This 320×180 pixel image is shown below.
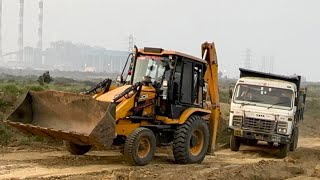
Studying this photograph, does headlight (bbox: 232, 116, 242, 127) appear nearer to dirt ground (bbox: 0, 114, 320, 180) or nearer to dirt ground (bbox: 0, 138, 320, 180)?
dirt ground (bbox: 0, 114, 320, 180)

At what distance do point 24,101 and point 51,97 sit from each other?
704 mm

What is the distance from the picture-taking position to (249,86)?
17.1m

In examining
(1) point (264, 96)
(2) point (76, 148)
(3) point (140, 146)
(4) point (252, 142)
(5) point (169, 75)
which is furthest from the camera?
(4) point (252, 142)

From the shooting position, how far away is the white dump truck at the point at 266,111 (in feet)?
52.3

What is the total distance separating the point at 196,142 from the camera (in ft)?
41.1

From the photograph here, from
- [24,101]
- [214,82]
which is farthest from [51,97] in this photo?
[214,82]

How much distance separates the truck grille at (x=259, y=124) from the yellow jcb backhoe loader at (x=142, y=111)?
2911mm

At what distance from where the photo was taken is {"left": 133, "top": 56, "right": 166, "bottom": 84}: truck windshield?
11906 millimetres

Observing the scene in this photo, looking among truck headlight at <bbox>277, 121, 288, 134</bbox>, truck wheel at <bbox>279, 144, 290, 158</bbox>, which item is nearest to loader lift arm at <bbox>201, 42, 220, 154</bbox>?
truck headlight at <bbox>277, 121, 288, 134</bbox>

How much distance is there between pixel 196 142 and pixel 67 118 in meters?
3.45

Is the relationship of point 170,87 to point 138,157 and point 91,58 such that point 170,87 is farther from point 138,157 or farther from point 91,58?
point 91,58

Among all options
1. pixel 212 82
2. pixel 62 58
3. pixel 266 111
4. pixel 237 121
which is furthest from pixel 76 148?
pixel 62 58

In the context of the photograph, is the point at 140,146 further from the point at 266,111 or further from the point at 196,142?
the point at 266,111

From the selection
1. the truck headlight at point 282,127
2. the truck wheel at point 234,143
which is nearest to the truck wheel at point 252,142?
the truck wheel at point 234,143
